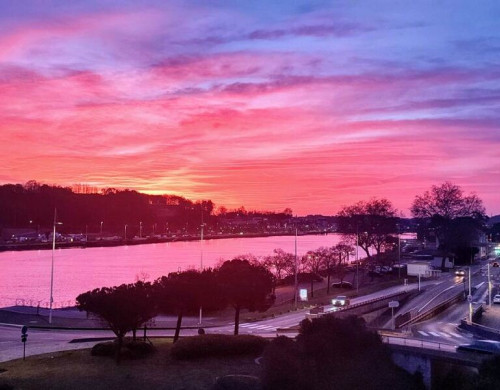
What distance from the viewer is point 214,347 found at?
23031 millimetres

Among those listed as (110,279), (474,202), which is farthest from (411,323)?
(474,202)

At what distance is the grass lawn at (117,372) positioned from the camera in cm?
1983

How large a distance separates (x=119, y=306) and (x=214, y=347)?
3.94 m

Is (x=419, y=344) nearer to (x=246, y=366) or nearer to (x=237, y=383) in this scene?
(x=246, y=366)

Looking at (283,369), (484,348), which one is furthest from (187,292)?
(484,348)

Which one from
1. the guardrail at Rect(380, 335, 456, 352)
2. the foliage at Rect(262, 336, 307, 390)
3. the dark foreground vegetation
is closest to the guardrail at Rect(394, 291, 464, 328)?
the guardrail at Rect(380, 335, 456, 352)

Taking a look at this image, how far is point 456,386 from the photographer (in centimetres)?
1969

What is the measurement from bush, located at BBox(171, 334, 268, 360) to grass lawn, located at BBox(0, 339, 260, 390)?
Result: 291mm

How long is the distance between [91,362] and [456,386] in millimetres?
13164

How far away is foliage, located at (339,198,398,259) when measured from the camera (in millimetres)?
92312

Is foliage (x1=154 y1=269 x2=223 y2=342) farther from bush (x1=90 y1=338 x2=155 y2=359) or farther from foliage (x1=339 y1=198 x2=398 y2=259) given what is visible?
foliage (x1=339 y1=198 x2=398 y2=259)

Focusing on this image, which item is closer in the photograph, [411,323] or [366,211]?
[411,323]

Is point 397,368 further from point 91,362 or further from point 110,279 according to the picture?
point 110,279

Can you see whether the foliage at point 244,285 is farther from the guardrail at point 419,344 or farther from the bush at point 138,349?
the guardrail at point 419,344
